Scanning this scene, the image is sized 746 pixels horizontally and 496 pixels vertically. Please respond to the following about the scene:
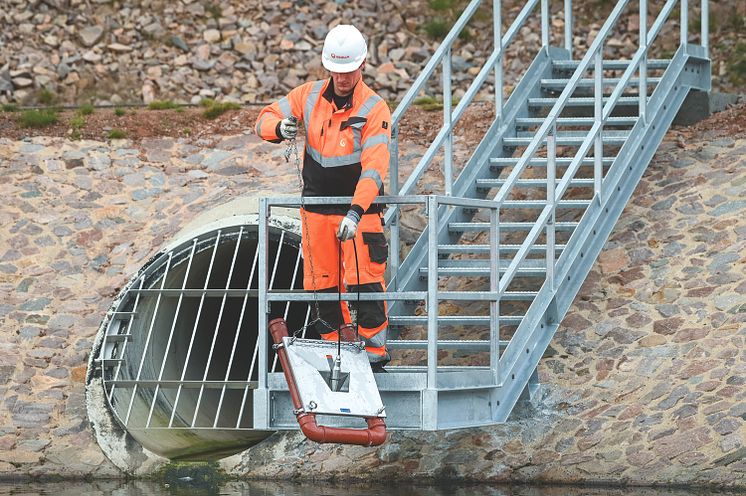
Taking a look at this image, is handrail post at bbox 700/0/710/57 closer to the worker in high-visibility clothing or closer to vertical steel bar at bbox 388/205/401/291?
vertical steel bar at bbox 388/205/401/291

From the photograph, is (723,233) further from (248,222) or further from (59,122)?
(59,122)

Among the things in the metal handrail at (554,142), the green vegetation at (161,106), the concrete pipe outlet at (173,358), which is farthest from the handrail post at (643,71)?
the green vegetation at (161,106)

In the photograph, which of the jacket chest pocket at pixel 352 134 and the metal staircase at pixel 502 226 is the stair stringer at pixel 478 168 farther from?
the jacket chest pocket at pixel 352 134

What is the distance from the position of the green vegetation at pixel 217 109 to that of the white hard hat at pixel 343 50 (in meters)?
6.55

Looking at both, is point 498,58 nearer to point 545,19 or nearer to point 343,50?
point 545,19

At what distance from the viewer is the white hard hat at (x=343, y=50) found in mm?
10391

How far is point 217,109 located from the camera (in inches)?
665

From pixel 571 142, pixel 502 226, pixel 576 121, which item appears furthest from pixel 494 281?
pixel 576 121

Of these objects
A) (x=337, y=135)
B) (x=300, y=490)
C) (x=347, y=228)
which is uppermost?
(x=337, y=135)

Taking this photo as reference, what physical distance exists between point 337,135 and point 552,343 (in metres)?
3.66

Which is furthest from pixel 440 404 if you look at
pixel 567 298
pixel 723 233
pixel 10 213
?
pixel 10 213

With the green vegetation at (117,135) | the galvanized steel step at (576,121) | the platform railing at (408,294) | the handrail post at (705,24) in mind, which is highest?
the handrail post at (705,24)

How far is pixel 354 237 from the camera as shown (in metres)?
10.2

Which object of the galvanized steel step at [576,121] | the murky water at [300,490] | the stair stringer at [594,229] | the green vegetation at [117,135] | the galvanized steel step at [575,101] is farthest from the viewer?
the green vegetation at [117,135]
